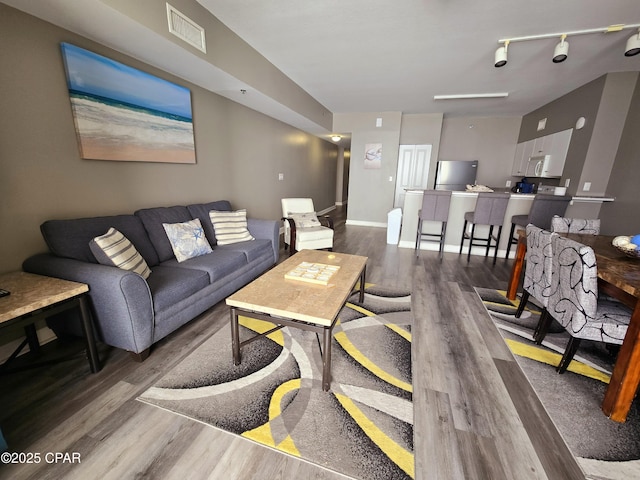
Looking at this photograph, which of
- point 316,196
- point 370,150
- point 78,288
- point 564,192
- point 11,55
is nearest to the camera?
point 78,288

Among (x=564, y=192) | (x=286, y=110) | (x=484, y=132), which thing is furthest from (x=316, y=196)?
(x=564, y=192)

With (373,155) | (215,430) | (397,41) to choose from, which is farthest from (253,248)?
(373,155)

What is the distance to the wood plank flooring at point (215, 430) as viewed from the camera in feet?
3.81

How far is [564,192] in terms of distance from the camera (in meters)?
4.20

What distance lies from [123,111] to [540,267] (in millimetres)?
3806

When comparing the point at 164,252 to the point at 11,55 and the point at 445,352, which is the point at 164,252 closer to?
the point at 11,55

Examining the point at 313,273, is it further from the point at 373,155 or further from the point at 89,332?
the point at 373,155

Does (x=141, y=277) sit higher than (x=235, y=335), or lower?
higher

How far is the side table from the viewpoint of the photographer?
1.29 meters

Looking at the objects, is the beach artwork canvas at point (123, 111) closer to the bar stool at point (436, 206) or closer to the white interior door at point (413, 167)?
the bar stool at point (436, 206)

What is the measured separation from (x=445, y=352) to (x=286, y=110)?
13.2 ft

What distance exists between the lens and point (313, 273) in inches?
80.4

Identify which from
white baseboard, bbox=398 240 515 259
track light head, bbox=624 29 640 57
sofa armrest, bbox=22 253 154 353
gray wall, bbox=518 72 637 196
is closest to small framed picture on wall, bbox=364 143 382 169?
white baseboard, bbox=398 240 515 259

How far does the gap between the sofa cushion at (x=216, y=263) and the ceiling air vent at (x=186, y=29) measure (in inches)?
74.0
